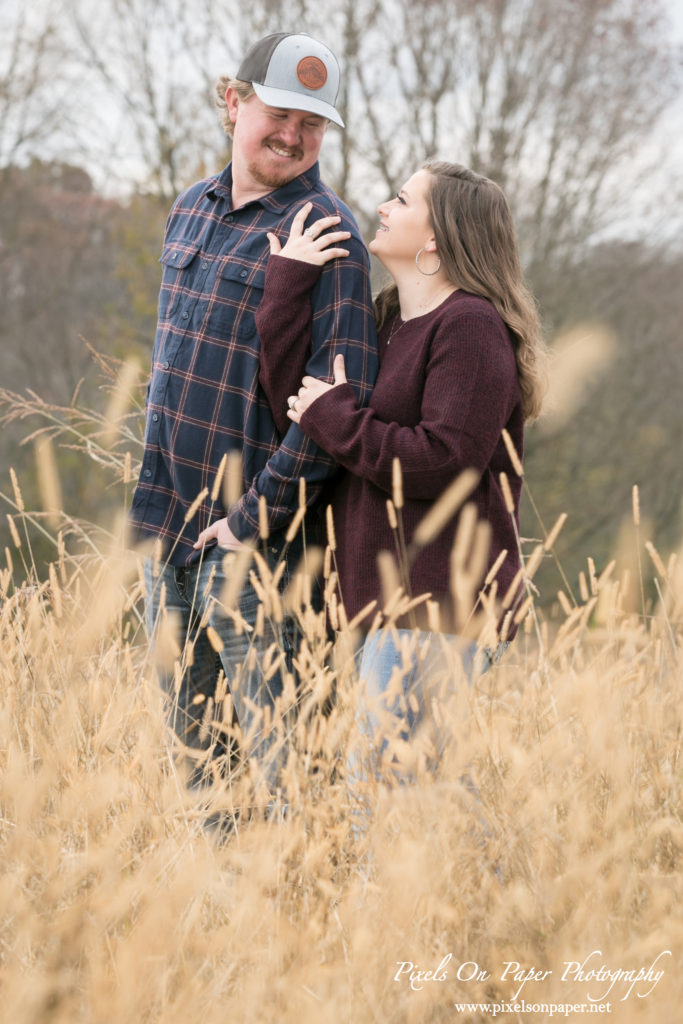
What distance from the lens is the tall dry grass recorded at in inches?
58.8

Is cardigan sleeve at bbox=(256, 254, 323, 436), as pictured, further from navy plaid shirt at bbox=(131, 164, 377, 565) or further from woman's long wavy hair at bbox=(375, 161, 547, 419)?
woman's long wavy hair at bbox=(375, 161, 547, 419)

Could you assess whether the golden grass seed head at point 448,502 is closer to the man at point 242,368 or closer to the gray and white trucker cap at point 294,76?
the man at point 242,368

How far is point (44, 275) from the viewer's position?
432 inches

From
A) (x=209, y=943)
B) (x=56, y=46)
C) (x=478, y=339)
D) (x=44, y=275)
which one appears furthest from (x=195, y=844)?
(x=44, y=275)

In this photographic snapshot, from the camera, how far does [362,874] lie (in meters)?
1.71

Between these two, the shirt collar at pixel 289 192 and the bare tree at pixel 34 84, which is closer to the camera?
the shirt collar at pixel 289 192

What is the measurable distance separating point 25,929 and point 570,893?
84cm

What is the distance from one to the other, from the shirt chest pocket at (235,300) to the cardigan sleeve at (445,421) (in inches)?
15.2

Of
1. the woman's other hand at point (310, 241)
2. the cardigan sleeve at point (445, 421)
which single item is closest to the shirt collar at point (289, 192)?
the woman's other hand at point (310, 241)

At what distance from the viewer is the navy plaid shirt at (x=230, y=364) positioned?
7.82 feet

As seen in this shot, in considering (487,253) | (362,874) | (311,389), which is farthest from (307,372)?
(362,874)

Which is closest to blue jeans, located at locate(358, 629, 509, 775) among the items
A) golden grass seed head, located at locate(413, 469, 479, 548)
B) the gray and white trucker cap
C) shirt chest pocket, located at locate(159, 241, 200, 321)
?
golden grass seed head, located at locate(413, 469, 479, 548)

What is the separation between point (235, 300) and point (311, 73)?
0.57 metres

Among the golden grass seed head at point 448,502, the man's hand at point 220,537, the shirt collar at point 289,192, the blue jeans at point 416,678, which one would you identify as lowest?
the blue jeans at point 416,678
